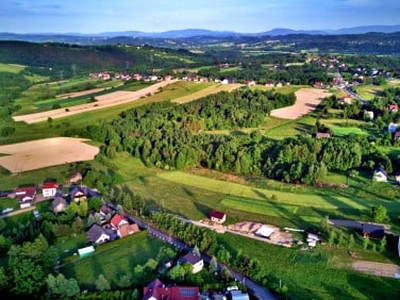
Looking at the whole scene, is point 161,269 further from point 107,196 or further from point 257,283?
point 107,196

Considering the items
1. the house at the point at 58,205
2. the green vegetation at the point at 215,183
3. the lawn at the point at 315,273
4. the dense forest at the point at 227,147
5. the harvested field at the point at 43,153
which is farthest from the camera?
the harvested field at the point at 43,153

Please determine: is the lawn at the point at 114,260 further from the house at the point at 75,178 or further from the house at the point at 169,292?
the house at the point at 75,178

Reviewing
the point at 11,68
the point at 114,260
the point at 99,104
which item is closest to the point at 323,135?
the point at 114,260

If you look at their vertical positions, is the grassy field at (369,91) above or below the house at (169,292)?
above

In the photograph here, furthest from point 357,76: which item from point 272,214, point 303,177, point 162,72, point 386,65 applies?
point 272,214

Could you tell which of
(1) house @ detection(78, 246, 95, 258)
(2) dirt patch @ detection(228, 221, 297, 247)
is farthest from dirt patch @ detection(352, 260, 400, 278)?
(1) house @ detection(78, 246, 95, 258)

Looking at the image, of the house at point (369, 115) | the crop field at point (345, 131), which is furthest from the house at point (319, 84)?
the crop field at point (345, 131)
